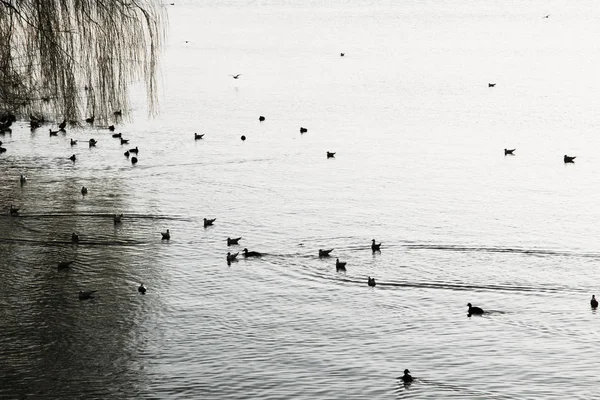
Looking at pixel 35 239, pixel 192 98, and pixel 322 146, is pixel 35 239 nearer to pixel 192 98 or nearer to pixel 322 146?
pixel 322 146

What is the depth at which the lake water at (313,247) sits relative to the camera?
2089cm

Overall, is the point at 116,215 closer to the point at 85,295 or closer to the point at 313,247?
the point at 313,247

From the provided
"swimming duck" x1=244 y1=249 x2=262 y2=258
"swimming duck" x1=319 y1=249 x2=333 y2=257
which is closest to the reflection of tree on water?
"swimming duck" x1=244 y1=249 x2=262 y2=258

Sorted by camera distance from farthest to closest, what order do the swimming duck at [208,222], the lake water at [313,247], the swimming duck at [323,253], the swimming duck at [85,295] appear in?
the swimming duck at [208,222]
the swimming duck at [323,253]
the swimming duck at [85,295]
the lake water at [313,247]

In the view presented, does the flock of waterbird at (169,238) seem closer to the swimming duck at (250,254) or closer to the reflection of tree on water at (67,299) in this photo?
the swimming duck at (250,254)

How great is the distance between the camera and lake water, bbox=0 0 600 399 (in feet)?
68.5

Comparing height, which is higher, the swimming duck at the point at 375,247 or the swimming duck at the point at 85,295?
the swimming duck at the point at 375,247

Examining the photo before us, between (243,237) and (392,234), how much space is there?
169 inches

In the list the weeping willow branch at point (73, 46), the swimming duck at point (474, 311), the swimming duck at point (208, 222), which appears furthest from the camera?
the swimming duck at point (208, 222)

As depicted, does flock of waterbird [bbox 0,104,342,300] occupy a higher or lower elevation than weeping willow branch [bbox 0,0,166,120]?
lower

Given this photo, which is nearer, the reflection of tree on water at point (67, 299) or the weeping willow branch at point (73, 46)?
the reflection of tree on water at point (67, 299)

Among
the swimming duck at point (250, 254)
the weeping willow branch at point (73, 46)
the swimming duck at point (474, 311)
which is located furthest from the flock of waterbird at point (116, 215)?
the swimming duck at point (474, 311)

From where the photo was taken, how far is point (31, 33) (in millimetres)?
26516

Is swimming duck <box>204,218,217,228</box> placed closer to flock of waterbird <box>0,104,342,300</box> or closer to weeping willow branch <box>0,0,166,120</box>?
flock of waterbird <box>0,104,342,300</box>
